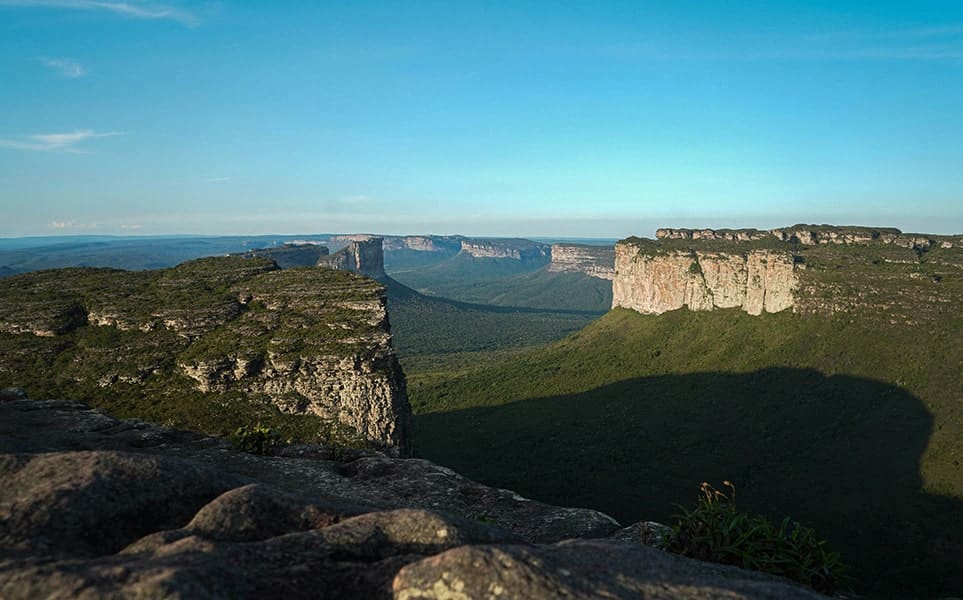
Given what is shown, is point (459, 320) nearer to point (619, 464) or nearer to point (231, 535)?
point (619, 464)

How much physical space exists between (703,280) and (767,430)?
3943 centimetres

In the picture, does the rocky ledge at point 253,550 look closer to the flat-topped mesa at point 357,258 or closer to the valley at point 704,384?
the valley at point 704,384

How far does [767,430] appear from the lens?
56469 millimetres

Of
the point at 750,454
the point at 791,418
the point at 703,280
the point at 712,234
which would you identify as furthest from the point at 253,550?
the point at 712,234

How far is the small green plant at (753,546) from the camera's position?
773 centimetres

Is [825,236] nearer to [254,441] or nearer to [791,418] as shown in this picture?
[791,418]

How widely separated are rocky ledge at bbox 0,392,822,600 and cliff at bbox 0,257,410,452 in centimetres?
2786

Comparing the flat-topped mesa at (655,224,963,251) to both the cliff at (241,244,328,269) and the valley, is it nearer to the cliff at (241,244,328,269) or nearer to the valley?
the valley

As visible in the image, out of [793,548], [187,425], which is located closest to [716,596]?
[793,548]

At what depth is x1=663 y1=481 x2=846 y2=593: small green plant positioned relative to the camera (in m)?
7.73

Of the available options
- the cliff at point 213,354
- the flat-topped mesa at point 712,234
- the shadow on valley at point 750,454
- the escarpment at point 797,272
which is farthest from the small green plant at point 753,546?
the flat-topped mesa at point 712,234

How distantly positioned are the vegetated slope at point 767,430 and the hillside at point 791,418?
17 cm

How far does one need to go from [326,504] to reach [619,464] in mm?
50585

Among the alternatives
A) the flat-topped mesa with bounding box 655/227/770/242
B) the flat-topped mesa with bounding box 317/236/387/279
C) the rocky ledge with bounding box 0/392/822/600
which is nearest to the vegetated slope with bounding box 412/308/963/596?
the flat-topped mesa with bounding box 655/227/770/242
